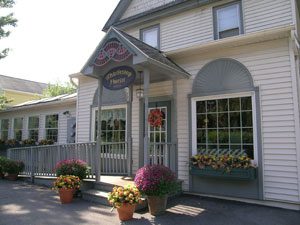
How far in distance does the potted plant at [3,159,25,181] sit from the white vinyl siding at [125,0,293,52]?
6.50m

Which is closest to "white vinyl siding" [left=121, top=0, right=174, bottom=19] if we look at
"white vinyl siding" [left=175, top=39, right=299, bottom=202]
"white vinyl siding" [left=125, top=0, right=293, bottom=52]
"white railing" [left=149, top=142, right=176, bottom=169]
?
"white vinyl siding" [left=125, top=0, right=293, bottom=52]

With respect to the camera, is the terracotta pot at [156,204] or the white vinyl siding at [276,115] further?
the white vinyl siding at [276,115]

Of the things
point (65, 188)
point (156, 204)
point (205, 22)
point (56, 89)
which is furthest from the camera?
point (56, 89)

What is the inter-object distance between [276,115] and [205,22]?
4.29m

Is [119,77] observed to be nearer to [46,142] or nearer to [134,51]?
[134,51]

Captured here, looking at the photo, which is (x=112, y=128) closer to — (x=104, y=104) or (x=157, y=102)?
(x=104, y=104)

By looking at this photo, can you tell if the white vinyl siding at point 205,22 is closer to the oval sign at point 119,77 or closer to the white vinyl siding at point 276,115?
the white vinyl siding at point 276,115

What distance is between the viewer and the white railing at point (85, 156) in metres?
7.39

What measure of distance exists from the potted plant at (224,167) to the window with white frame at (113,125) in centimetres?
287

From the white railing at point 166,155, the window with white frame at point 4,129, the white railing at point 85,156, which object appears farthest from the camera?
the window with white frame at point 4,129

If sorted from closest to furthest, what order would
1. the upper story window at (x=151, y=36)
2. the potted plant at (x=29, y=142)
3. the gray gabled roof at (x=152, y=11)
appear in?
the gray gabled roof at (x=152, y=11), the upper story window at (x=151, y=36), the potted plant at (x=29, y=142)

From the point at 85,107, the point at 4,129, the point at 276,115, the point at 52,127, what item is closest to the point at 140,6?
the point at 85,107

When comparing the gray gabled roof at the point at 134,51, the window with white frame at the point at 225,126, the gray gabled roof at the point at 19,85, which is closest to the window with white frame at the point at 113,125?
the gray gabled roof at the point at 134,51

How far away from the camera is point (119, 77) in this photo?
6457mm
